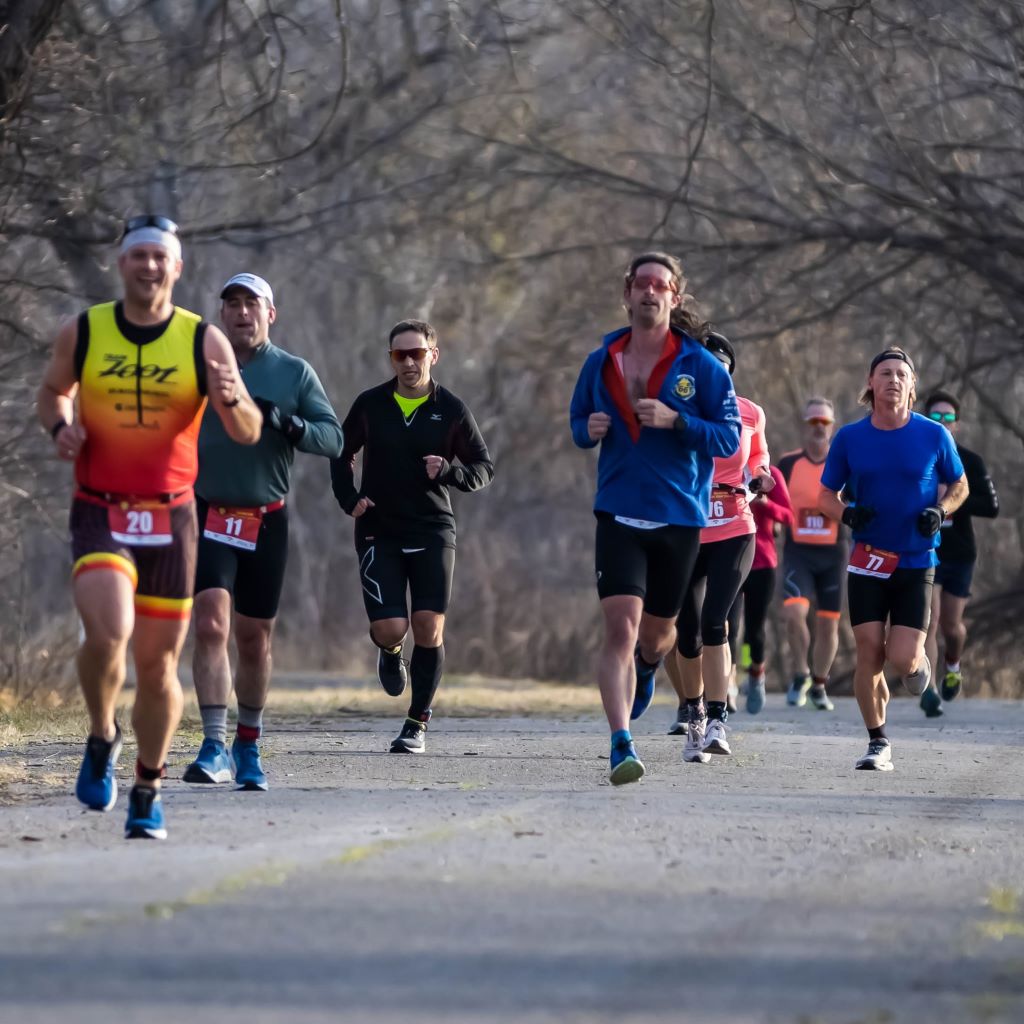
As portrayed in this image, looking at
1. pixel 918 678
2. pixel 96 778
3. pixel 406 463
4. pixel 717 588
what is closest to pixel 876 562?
pixel 918 678

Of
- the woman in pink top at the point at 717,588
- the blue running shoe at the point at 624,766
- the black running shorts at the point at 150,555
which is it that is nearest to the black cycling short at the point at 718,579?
the woman in pink top at the point at 717,588

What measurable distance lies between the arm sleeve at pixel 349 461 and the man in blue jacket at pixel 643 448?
7.28 feet

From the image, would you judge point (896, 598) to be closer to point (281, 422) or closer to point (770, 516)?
point (281, 422)

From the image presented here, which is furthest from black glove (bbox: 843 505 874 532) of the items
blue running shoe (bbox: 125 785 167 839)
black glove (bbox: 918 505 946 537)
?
blue running shoe (bbox: 125 785 167 839)

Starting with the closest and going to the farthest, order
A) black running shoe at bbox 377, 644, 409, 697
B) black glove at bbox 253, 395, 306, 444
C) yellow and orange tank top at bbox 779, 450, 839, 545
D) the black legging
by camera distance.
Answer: black glove at bbox 253, 395, 306, 444 < black running shoe at bbox 377, 644, 409, 697 < the black legging < yellow and orange tank top at bbox 779, 450, 839, 545

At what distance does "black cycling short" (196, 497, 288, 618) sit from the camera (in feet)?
34.1

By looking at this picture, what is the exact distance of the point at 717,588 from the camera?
44.1 feet

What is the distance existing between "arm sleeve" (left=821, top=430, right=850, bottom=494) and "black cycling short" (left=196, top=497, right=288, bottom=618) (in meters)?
3.39

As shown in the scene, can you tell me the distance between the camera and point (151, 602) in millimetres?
8234

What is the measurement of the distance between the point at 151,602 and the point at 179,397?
0.68 meters

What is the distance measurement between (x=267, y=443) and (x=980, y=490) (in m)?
8.90

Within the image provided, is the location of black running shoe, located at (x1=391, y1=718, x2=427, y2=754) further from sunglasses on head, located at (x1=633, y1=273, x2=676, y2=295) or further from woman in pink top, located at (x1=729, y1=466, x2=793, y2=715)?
woman in pink top, located at (x1=729, y1=466, x2=793, y2=715)

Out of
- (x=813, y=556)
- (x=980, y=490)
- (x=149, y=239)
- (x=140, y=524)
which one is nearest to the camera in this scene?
(x=140, y=524)

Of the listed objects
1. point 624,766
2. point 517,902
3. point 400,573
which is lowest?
point 517,902
